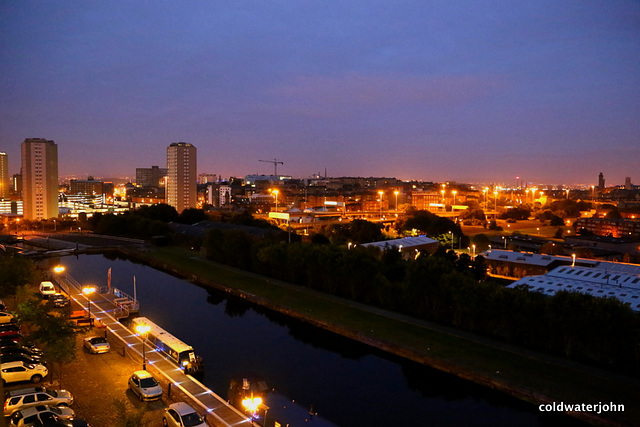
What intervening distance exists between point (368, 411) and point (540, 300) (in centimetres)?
443

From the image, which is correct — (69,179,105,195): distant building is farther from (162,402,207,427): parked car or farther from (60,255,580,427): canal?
(162,402,207,427): parked car

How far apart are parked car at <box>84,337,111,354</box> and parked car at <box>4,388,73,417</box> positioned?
6.95ft

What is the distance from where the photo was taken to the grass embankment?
7.89m

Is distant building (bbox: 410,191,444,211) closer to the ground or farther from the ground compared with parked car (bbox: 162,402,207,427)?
farther from the ground

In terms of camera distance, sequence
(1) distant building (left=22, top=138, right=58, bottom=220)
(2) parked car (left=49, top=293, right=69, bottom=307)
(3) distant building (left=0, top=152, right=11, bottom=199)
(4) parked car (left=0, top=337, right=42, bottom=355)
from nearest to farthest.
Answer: (4) parked car (left=0, top=337, right=42, bottom=355)
(2) parked car (left=49, top=293, right=69, bottom=307)
(1) distant building (left=22, top=138, right=58, bottom=220)
(3) distant building (left=0, top=152, right=11, bottom=199)

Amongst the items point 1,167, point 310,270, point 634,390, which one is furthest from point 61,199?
point 634,390

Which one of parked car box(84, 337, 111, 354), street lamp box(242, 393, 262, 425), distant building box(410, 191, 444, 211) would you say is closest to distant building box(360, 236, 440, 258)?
parked car box(84, 337, 111, 354)

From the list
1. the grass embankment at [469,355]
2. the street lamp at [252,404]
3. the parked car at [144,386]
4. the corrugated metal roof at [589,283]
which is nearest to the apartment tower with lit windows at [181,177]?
the grass embankment at [469,355]

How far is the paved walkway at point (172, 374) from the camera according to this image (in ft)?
22.7

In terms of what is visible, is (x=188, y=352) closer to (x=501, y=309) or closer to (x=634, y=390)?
(x=501, y=309)

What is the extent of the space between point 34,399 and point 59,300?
6.20 meters

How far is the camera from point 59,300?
12062 millimetres

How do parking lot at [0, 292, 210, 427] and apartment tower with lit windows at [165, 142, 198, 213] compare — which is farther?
apartment tower with lit windows at [165, 142, 198, 213]

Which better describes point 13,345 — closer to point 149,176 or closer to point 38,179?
point 38,179
